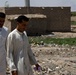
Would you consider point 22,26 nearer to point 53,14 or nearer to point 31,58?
point 31,58

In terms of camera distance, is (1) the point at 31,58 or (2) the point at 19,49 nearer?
(2) the point at 19,49

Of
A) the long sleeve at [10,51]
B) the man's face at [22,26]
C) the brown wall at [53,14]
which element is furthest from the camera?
the brown wall at [53,14]

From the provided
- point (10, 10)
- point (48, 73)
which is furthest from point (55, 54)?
point (10, 10)

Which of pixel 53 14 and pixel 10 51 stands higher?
pixel 53 14

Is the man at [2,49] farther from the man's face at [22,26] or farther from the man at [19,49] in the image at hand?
the man's face at [22,26]

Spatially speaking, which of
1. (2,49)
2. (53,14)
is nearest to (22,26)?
(2,49)

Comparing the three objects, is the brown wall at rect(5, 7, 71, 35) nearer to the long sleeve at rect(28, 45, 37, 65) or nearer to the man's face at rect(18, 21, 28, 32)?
the long sleeve at rect(28, 45, 37, 65)

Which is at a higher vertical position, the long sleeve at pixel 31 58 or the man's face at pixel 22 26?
the man's face at pixel 22 26

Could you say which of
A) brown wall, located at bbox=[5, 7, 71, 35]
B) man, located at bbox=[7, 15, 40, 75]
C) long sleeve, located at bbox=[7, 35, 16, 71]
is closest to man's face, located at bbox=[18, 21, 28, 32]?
man, located at bbox=[7, 15, 40, 75]

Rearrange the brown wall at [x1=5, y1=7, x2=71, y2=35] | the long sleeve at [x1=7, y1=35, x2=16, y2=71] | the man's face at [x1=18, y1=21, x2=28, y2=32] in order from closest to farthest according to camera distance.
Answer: the long sleeve at [x1=7, y1=35, x2=16, y2=71], the man's face at [x1=18, y1=21, x2=28, y2=32], the brown wall at [x1=5, y1=7, x2=71, y2=35]

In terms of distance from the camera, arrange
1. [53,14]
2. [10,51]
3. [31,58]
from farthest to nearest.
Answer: [53,14]
[31,58]
[10,51]

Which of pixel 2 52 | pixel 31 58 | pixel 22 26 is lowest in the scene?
pixel 31 58

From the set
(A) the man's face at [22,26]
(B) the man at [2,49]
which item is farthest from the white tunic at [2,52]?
(A) the man's face at [22,26]

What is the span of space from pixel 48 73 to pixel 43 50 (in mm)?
7443
